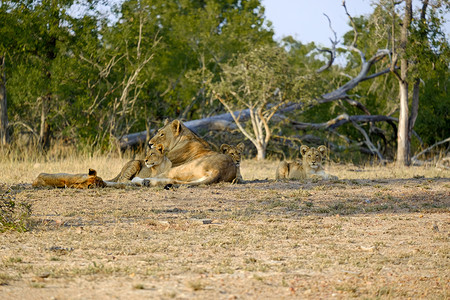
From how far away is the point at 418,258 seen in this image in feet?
17.7

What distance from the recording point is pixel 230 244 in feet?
18.9

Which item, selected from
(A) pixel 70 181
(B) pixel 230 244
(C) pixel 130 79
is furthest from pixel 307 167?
(C) pixel 130 79

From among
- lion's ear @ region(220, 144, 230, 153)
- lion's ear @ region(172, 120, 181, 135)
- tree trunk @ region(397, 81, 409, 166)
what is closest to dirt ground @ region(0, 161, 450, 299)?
lion's ear @ region(220, 144, 230, 153)

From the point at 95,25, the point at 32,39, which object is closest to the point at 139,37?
the point at 95,25

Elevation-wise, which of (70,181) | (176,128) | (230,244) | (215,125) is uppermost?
(215,125)

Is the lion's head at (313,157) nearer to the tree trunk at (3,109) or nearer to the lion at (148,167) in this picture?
the lion at (148,167)

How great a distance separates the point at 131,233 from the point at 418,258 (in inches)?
102

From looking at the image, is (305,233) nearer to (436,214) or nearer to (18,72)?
(436,214)

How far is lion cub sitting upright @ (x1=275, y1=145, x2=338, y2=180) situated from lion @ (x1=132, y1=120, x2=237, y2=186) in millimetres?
1695

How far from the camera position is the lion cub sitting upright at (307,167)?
10.9 meters

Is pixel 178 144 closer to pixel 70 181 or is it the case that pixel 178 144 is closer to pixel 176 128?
pixel 176 128

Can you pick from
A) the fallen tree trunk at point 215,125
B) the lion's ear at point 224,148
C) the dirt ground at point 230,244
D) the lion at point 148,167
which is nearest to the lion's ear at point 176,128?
the lion at point 148,167

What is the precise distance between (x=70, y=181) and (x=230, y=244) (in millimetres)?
4146

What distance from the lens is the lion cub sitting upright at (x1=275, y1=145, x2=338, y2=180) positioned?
10906mm
